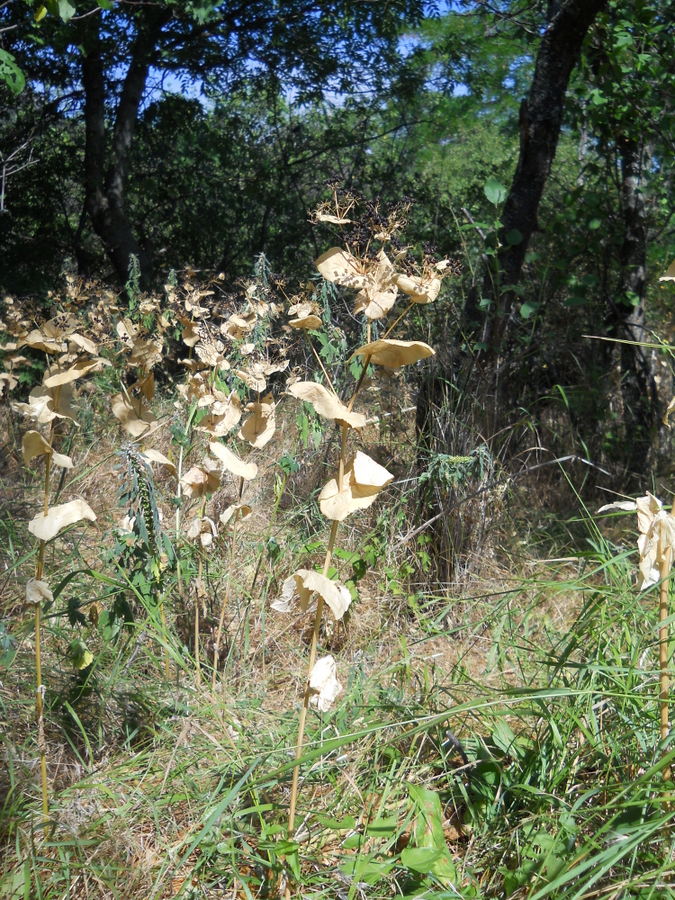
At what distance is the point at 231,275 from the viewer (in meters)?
7.51

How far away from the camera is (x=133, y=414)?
1744mm

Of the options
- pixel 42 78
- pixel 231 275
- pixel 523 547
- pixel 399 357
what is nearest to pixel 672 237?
pixel 523 547

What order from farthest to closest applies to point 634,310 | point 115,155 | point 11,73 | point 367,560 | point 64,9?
1. point 115,155
2. point 634,310
3. point 11,73
4. point 367,560
5. point 64,9

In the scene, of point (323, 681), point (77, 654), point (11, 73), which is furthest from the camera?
point (11, 73)

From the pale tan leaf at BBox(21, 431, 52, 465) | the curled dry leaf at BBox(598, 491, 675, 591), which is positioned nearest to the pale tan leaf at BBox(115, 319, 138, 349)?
the pale tan leaf at BBox(21, 431, 52, 465)

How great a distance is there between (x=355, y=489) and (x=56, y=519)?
55 centimetres

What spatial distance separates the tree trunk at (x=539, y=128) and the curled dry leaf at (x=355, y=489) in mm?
2164

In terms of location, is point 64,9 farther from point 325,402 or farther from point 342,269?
point 325,402

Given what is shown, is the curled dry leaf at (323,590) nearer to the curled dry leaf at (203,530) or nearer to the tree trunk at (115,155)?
the curled dry leaf at (203,530)

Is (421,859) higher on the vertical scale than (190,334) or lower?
lower

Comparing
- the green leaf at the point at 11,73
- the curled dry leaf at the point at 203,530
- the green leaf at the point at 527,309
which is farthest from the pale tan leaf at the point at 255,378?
the green leaf at the point at 11,73

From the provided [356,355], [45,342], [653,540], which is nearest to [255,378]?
[45,342]

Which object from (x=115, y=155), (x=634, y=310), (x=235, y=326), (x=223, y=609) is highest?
(x=115, y=155)

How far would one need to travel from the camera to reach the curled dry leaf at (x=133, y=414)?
1.71m
